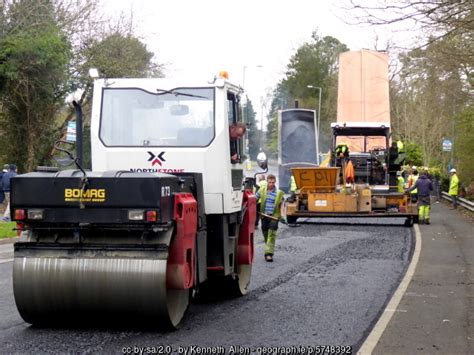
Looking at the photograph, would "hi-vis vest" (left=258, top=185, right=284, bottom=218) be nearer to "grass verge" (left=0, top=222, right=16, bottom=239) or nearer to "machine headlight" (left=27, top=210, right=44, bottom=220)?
"grass verge" (left=0, top=222, right=16, bottom=239)

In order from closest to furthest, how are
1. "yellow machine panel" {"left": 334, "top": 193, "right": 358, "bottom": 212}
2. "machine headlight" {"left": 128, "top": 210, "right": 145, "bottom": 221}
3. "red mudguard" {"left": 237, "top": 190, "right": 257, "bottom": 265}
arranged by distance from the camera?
"machine headlight" {"left": 128, "top": 210, "right": 145, "bottom": 221}
"red mudguard" {"left": 237, "top": 190, "right": 257, "bottom": 265}
"yellow machine panel" {"left": 334, "top": 193, "right": 358, "bottom": 212}

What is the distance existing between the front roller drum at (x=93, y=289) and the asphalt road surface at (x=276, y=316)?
22 cm

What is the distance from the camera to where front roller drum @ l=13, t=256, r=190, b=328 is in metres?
7.25

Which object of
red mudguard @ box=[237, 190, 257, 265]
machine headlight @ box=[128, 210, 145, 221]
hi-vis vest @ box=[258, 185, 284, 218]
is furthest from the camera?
hi-vis vest @ box=[258, 185, 284, 218]

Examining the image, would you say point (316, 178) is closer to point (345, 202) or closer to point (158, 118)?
point (345, 202)

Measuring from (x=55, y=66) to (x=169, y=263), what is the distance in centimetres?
2121

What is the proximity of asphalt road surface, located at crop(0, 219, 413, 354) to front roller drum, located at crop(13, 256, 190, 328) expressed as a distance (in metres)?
0.22

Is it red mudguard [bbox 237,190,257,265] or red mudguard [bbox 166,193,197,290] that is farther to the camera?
red mudguard [bbox 237,190,257,265]

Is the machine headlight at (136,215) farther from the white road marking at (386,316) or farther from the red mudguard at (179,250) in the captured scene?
the white road marking at (386,316)

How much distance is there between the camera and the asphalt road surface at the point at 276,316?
7.23 meters

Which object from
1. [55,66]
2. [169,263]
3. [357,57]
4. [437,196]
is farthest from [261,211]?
[437,196]

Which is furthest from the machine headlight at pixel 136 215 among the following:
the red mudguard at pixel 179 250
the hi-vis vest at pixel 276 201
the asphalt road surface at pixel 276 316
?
the hi-vis vest at pixel 276 201

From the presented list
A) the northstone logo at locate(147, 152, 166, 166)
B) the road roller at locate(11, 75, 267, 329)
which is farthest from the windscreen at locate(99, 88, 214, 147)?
the road roller at locate(11, 75, 267, 329)

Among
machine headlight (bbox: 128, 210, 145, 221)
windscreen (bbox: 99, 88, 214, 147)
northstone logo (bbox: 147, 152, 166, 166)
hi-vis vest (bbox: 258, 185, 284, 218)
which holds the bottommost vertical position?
hi-vis vest (bbox: 258, 185, 284, 218)
